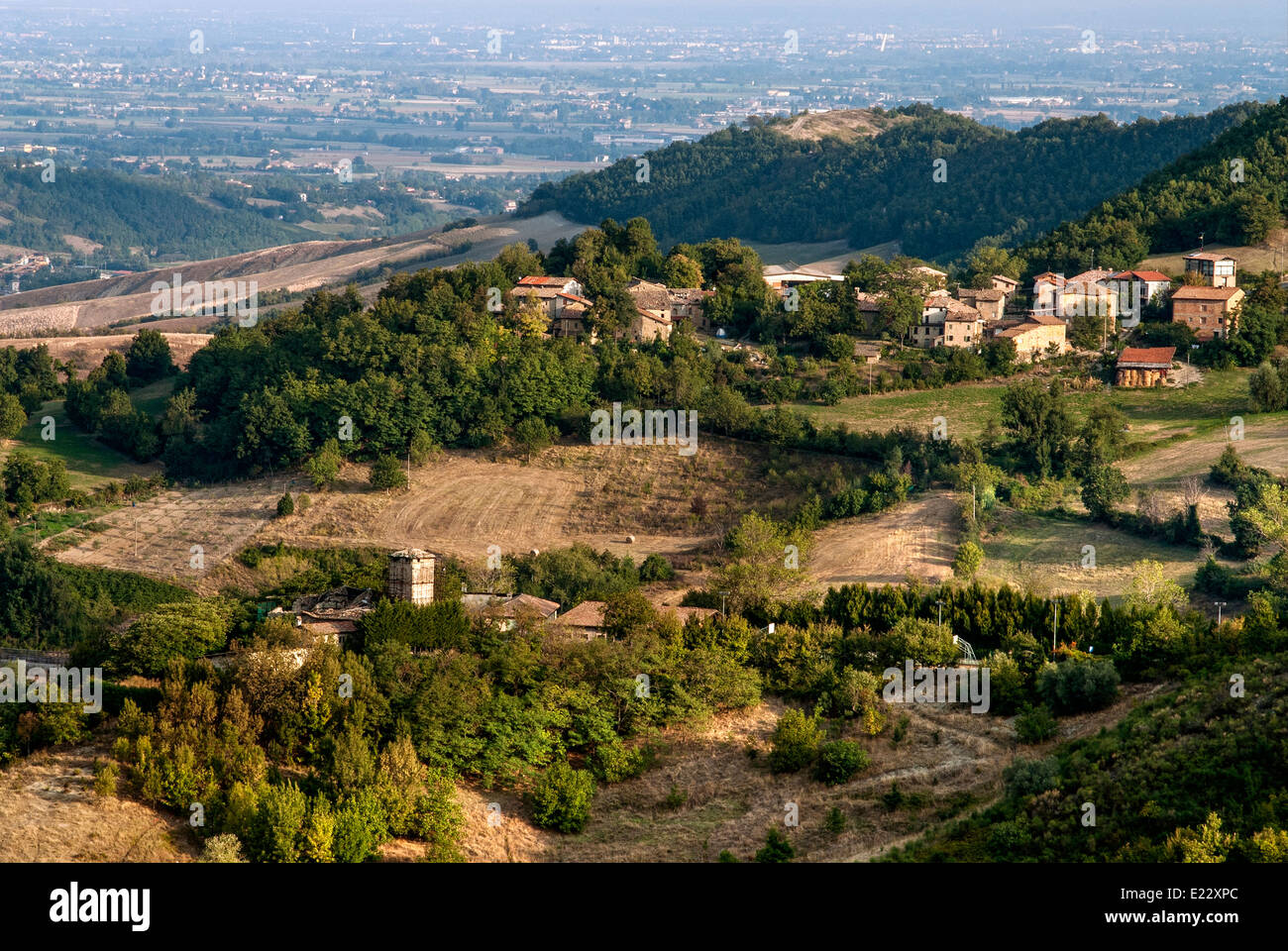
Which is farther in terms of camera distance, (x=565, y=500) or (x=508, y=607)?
(x=565, y=500)

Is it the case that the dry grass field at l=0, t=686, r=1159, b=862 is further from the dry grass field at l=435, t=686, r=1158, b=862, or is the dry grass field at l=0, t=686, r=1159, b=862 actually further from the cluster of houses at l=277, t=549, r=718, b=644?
the cluster of houses at l=277, t=549, r=718, b=644

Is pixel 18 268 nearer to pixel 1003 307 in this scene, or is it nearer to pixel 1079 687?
pixel 1003 307

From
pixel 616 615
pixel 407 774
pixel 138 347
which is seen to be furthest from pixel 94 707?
pixel 138 347

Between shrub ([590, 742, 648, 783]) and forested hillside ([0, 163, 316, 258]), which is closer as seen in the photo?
shrub ([590, 742, 648, 783])

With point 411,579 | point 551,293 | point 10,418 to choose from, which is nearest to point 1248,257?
point 551,293

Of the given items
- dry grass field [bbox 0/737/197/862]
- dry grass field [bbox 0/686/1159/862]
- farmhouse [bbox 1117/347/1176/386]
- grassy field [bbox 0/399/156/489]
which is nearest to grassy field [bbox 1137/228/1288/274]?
farmhouse [bbox 1117/347/1176/386]

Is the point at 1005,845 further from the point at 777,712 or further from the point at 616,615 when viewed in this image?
the point at 616,615

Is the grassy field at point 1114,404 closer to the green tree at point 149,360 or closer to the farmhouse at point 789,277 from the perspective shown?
the farmhouse at point 789,277

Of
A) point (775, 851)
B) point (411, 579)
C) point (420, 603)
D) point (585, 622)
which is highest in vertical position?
point (411, 579)
